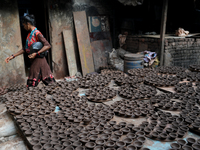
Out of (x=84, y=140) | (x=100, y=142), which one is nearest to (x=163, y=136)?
(x=100, y=142)

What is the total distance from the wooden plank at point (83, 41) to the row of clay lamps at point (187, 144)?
16.5ft

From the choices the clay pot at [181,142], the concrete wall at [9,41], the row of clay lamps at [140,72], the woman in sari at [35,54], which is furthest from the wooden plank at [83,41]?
the clay pot at [181,142]

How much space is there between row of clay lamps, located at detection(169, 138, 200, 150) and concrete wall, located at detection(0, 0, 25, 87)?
5182 mm

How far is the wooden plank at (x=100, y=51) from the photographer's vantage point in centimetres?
668

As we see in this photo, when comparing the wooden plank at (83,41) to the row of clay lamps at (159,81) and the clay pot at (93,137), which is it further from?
the clay pot at (93,137)

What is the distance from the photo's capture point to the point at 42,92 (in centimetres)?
269

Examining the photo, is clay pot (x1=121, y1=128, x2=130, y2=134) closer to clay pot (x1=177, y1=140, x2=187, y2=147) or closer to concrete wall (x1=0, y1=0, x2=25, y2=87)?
clay pot (x1=177, y1=140, x2=187, y2=147)

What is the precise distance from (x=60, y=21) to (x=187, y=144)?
5525 mm

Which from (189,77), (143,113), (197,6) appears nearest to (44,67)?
(143,113)

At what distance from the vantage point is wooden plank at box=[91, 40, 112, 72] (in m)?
6.68

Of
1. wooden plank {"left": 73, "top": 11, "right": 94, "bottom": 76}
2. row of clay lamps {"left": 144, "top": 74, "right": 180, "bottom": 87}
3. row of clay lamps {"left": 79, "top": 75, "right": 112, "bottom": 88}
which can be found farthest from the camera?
wooden plank {"left": 73, "top": 11, "right": 94, "bottom": 76}

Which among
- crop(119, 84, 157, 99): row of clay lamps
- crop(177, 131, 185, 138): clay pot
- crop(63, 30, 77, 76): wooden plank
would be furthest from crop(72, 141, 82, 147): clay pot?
crop(63, 30, 77, 76): wooden plank

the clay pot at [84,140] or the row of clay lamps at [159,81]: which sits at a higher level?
the row of clay lamps at [159,81]

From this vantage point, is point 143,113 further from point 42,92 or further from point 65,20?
point 65,20
